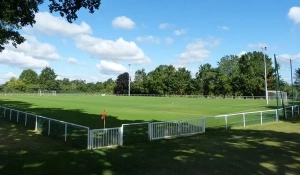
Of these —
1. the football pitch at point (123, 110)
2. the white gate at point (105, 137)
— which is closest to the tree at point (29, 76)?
the football pitch at point (123, 110)

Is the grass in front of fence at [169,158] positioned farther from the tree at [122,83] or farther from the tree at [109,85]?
the tree at [109,85]

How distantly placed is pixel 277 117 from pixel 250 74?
216 feet

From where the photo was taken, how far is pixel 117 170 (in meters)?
8.17

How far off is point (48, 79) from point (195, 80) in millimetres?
65361

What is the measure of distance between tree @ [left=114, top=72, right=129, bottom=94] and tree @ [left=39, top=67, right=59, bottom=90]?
27.2 m

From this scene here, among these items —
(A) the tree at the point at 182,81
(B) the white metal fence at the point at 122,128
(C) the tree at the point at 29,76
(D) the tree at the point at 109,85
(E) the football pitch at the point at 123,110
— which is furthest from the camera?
(D) the tree at the point at 109,85

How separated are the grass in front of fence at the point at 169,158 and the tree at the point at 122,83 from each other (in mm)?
108135

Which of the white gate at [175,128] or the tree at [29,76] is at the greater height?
the tree at [29,76]

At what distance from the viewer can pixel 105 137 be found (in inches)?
475

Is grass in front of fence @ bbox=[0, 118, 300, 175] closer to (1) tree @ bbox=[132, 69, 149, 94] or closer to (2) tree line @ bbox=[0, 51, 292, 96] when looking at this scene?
(2) tree line @ bbox=[0, 51, 292, 96]

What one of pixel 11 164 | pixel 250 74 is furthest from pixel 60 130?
pixel 250 74

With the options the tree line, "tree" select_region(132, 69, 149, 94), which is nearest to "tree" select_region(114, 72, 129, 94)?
the tree line

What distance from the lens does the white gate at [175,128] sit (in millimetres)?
13984

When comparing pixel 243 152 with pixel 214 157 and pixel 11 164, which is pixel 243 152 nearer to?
pixel 214 157
